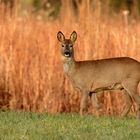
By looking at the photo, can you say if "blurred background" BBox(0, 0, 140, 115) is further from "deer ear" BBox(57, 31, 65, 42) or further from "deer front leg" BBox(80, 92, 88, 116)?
"deer ear" BBox(57, 31, 65, 42)

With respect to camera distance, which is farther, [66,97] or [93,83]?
[66,97]

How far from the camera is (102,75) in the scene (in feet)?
37.4

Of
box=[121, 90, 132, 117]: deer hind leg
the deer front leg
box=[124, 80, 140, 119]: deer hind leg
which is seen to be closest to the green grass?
the deer front leg

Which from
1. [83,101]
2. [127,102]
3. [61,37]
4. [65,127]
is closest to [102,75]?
[83,101]

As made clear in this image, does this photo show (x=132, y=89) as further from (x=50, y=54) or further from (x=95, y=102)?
(x=50, y=54)

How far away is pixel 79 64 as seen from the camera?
11.6 meters

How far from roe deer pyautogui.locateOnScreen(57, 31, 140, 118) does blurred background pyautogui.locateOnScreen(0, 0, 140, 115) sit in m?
1.02

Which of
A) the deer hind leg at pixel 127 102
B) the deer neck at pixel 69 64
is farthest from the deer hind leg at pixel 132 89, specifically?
the deer neck at pixel 69 64

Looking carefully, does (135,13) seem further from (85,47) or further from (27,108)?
(27,108)

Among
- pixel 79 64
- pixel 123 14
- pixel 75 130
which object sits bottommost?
pixel 75 130

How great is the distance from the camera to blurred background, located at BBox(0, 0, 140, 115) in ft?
41.5

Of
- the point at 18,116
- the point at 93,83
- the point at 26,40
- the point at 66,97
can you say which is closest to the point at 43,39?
the point at 26,40

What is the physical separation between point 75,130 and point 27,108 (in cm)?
368

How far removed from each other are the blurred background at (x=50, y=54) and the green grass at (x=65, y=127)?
202 cm
